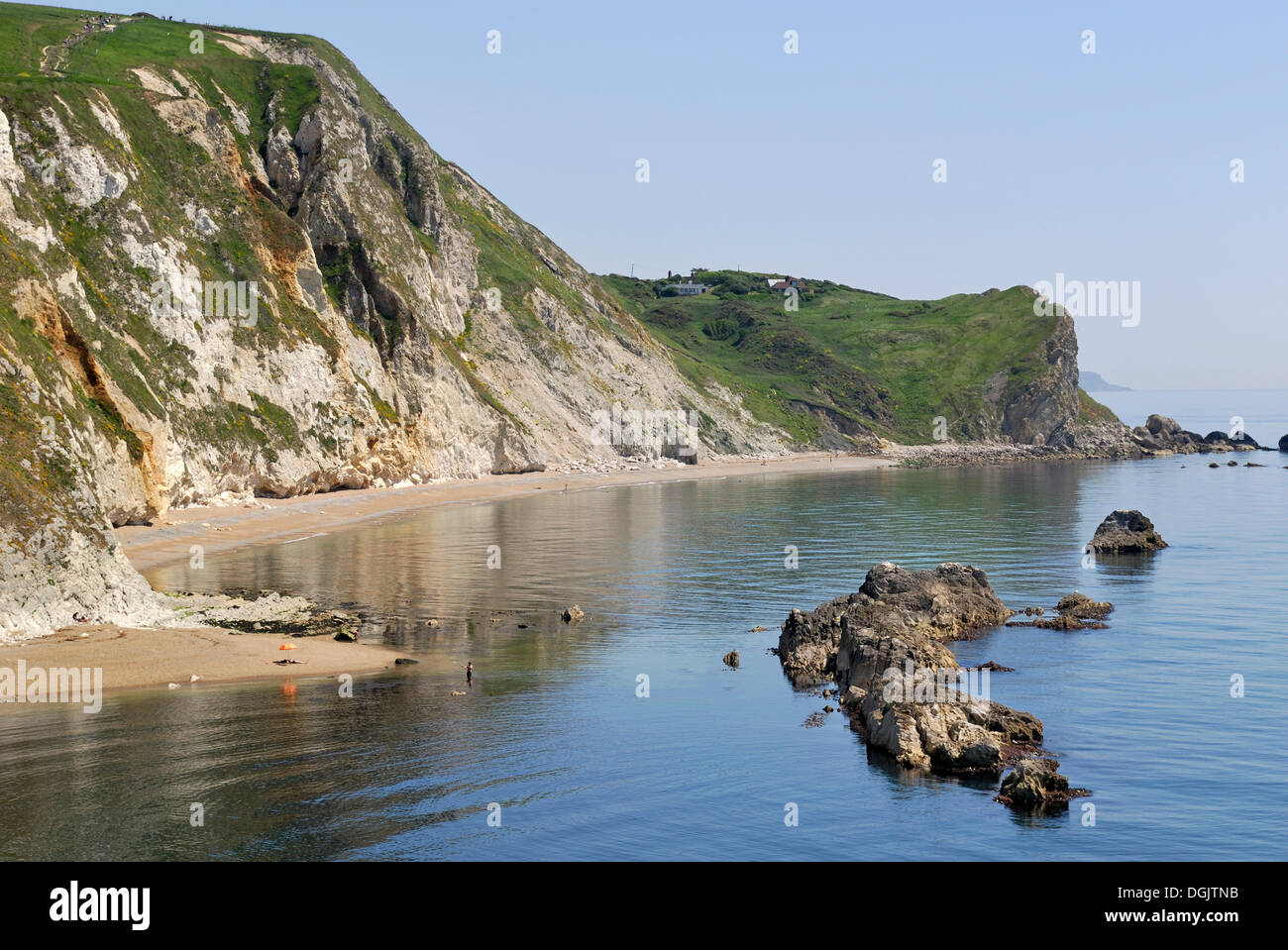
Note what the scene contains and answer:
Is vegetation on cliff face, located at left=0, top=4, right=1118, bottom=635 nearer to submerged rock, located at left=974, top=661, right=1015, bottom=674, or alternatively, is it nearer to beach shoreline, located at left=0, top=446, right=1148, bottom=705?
beach shoreline, located at left=0, top=446, right=1148, bottom=705

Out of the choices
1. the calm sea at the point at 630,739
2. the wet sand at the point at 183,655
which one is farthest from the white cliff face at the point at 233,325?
the calm sea at the point at 630,739

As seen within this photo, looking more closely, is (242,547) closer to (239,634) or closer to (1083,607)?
(239,634)

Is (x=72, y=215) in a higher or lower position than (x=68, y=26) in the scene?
lower

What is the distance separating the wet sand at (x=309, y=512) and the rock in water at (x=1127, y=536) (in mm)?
55684

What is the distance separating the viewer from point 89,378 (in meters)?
67.6

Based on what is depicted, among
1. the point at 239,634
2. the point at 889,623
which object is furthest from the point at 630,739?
the point at 239,634

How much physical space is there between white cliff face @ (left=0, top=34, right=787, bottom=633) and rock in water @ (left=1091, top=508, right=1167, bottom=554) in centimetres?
6077

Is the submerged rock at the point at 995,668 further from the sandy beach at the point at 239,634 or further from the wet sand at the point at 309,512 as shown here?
the wet sand at the point at 309,512

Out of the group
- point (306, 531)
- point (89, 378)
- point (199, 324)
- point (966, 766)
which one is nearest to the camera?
point (966, 766)

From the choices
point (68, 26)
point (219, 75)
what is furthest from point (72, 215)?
point (68, 26)

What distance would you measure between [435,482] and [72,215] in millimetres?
44578

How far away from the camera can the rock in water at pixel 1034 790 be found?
91.8 ft

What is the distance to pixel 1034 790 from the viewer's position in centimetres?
2798
